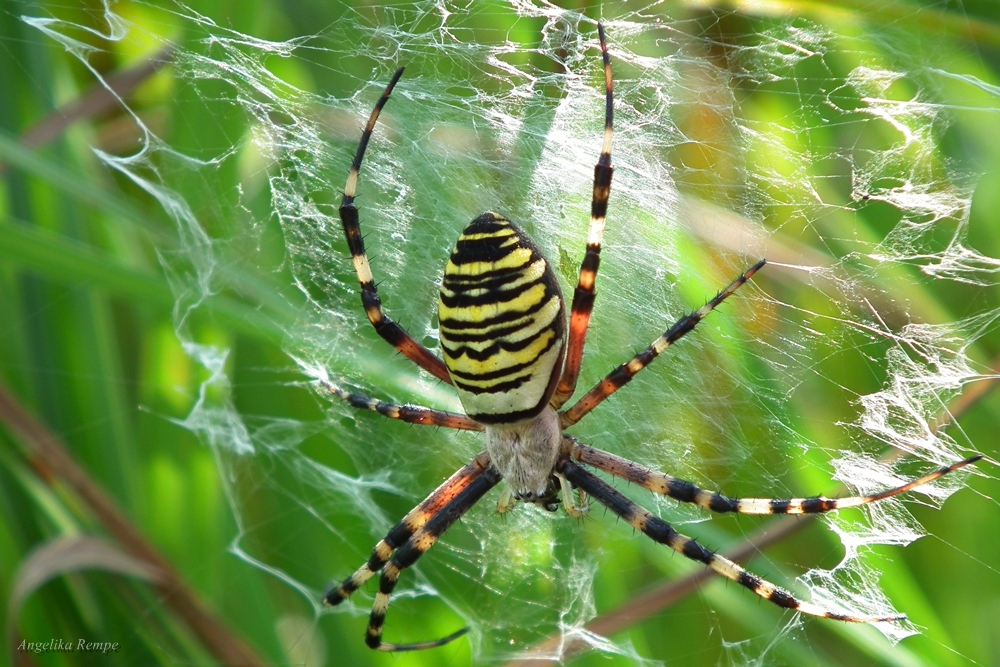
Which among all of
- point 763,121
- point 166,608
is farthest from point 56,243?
point 763,121

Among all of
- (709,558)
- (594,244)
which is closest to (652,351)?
(594,244)

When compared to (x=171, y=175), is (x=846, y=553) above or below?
below


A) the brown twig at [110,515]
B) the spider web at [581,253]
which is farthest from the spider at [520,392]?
the brown twig at [110,515]

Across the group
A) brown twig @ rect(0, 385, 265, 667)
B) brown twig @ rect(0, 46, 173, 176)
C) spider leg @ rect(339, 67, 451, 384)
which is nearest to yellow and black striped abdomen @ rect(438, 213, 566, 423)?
spider leg @ rect(339, 67, 451, 384)

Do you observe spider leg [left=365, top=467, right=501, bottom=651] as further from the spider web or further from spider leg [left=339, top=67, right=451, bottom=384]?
spider leg [left=339, top=67, right=451, bottom=384]

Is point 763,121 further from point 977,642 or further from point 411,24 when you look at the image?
point 977,642
